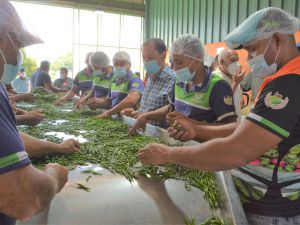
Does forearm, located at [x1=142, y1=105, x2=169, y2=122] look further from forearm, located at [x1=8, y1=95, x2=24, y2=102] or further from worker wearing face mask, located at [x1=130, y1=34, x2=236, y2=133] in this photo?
forearm, located at [x1=8, y1=95, x2=24, y2=102]

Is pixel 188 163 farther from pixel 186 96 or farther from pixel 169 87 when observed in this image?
pixel 169 87

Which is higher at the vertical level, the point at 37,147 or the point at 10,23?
the point at 10,23

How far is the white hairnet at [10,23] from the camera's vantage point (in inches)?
48.2

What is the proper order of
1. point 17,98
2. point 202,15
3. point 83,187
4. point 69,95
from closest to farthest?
1. point 83,187
2. point 17,98
3. point 69,95
4. point 202,15

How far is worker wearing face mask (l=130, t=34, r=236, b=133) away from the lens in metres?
2.61

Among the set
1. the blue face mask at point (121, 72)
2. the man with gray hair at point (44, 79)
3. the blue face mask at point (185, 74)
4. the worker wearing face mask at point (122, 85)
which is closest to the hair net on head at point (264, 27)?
the blue face mask at point (185, 74)

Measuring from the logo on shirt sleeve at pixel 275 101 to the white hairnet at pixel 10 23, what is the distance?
3.68 ft

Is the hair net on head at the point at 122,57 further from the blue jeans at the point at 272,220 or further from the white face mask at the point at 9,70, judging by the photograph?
the blue jeans at the point at 272,220

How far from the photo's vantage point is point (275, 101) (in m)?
1.44

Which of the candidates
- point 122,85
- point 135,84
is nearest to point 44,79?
point 122,85

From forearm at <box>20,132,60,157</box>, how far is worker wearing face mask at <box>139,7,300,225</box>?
82 cm

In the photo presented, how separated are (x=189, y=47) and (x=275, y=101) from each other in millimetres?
1601

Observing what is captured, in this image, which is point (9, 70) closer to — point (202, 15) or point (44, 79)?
point (44, 79)

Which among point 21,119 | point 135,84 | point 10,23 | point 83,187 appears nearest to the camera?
point 10,23
